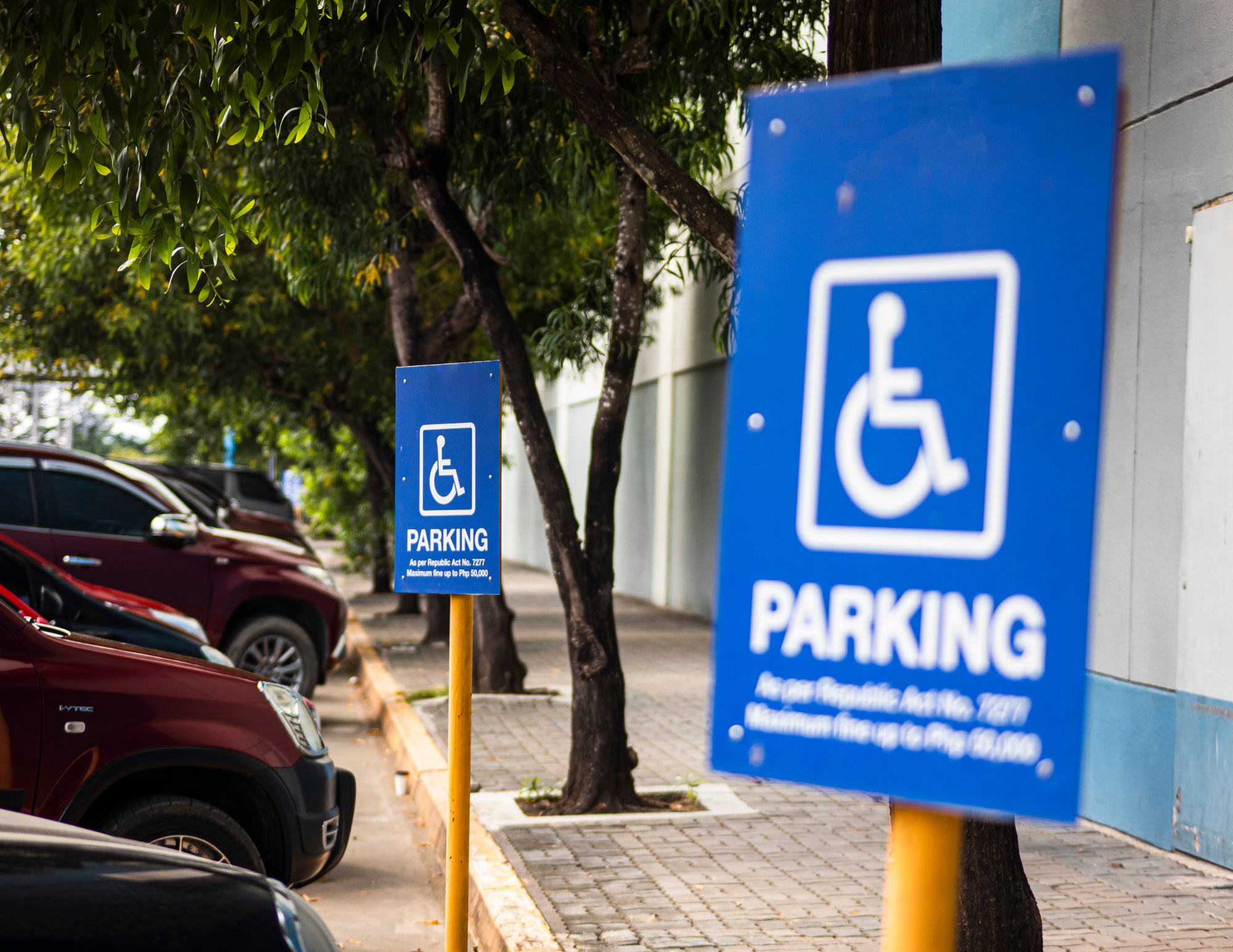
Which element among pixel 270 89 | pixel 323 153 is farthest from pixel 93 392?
pixel 270 89

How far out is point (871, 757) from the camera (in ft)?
5.54

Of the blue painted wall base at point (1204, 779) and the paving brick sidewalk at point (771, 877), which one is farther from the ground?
the blue painted wall base at point (1204, 779)

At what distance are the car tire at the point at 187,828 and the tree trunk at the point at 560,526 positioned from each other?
2538 millimetres

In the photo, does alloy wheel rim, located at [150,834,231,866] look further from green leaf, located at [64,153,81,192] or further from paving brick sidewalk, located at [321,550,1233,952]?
green leaf, located at [64,153,81,192]

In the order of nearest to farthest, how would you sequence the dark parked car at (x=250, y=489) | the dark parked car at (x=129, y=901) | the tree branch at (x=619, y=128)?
the dark parked car at (x=129, y=901) < the tree branch at (x=619, y=128) < the dark parked car at (x=250, y=489)

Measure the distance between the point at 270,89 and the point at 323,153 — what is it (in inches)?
177

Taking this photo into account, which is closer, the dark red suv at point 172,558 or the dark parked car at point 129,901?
the dark parked car at point 129,901

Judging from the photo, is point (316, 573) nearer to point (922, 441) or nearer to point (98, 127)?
point (98, 127)

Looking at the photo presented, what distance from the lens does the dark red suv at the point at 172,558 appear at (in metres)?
10.3

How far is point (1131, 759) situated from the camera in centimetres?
663

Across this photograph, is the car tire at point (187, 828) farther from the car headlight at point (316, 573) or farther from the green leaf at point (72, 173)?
the car headlight at point (316, 573)

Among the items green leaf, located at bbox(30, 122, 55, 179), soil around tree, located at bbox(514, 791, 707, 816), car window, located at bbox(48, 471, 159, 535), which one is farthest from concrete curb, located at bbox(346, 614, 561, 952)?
green leaf, located at bbox(30, 122, 55, 179)

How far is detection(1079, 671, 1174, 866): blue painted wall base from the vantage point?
6.38 m

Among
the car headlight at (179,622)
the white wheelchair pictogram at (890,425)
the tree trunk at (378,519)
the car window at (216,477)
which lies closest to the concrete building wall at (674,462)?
the tree trunk at (378,519)
